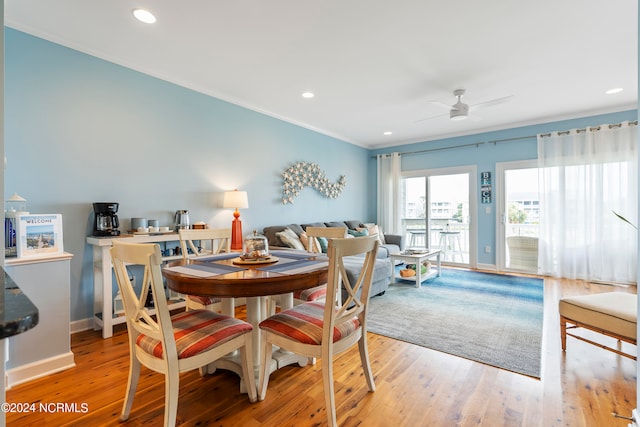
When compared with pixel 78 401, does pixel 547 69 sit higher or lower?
higher

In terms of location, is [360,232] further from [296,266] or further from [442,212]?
[296,266]

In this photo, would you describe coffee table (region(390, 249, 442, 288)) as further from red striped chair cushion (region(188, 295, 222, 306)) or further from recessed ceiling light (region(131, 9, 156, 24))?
recessed ceiling light (region(131, 9, 156, 24))

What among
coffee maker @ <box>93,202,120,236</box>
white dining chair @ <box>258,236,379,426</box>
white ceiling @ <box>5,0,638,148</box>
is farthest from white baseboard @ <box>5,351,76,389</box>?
white ceiling @ <box>5,0,638,148</box>

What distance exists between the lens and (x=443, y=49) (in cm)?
275

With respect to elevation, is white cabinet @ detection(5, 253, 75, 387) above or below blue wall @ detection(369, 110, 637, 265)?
below

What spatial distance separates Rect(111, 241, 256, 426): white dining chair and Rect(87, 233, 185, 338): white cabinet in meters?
1.19

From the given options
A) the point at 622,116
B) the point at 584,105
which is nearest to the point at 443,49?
the point at 584,105

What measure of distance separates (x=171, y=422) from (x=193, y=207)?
2538 millimetres

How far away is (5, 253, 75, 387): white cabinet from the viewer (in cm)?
194

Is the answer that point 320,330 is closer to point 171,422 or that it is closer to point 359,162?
point 171,422

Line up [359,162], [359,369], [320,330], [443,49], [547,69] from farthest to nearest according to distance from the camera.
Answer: [359,162] < [547,69] < [443,49] < [359,369] < [320,330]

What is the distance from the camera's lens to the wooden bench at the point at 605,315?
1.95 meters

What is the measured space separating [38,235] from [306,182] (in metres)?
3.52

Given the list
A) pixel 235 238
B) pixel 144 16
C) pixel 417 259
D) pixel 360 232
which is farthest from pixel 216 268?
pixel 360 232
